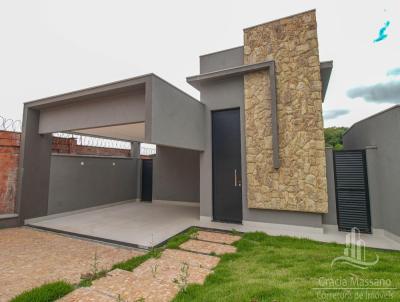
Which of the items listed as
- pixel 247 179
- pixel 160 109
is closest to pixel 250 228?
pixel 247 179

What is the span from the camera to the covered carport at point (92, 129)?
5.18 m

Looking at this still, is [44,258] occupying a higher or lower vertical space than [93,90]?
lower

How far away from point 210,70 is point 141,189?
310 inches

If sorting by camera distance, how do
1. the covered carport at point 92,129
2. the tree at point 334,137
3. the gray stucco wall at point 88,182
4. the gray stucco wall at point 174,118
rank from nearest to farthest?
the gray stucco wall at point 174,118 < the covered carport at point 92,129 < the gray stucco wall at point 88,182 < the tree at point 334,137

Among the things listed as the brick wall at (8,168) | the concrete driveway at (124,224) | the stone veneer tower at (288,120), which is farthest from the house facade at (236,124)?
the concrete driveway at (124,224)

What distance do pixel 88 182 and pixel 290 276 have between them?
8.55 metres

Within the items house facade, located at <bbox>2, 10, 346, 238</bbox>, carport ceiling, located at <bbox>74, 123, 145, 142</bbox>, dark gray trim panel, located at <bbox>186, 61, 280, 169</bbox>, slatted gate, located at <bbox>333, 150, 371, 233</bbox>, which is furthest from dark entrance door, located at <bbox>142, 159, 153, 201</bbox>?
slatted gate, located at <bbox>333, 150, 371, 233</bbox>

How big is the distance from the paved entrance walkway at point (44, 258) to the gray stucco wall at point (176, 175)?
565cm


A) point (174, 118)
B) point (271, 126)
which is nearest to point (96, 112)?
point (174, 118)

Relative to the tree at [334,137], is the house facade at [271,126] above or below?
below

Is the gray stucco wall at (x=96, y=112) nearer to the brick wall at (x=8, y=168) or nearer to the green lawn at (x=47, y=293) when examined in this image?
the brick wall at (x=8, y=168)

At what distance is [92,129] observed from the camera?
757cm

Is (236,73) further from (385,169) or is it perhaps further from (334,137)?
(334,137)

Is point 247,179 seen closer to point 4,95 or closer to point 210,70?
point 210,70
